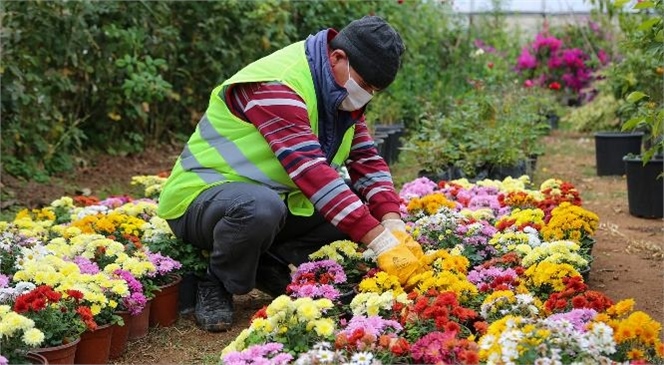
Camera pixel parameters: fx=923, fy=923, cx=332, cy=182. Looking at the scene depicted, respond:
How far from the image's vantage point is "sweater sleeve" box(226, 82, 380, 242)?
3562 mm

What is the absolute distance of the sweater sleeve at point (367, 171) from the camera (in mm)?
4148

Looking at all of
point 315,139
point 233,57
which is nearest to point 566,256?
point 315,139

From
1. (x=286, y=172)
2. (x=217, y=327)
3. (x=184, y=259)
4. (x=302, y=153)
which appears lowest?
(x=217, y=327)

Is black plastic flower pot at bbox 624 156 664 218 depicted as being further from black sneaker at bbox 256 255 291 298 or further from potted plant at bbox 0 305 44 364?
potted plant at bbox 0 305 44 364

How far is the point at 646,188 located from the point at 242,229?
3.65m

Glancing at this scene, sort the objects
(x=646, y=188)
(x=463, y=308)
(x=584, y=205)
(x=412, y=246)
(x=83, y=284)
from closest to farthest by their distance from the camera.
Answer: (x=463, y=308) → (x=83, y=284) → (x=412, y=246) → (x=646, y=188) → (x=584, y=205)

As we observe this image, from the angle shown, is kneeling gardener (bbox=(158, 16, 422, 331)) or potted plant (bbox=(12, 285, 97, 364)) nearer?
potted plant (bbox=(12, 285, 97, 364))

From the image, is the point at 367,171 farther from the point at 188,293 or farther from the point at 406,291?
the point at 188,293

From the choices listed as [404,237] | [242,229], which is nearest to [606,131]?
[404,237]

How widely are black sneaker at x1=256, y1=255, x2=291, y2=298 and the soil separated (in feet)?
0.55

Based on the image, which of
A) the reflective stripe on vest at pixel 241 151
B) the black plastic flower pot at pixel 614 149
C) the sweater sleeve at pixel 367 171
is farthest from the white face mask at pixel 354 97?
the black plastic flower pot at pixel 614 149

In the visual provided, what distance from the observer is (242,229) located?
379cm

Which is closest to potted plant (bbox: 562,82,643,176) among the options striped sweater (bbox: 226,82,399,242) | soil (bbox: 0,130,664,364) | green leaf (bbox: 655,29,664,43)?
A: soil (bbox: 0,130,664,364)

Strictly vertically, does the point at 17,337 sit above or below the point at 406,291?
above
